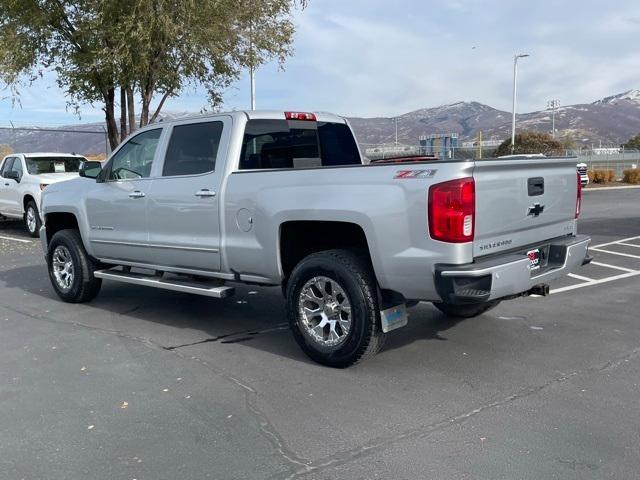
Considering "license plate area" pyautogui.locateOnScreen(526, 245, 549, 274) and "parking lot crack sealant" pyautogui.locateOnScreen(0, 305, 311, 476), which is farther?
"license plate area" pyautogui.locateOnScreen(526, 245, 549, 274)

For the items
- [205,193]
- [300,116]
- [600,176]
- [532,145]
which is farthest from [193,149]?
[532,145]

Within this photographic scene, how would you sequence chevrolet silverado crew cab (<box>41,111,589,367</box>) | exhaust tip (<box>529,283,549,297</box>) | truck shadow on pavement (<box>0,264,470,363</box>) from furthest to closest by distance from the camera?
truck shadow on pavement (<box>0,264,470,363</box>) → exhaust tip (<box>529,283,549,297</box>) → chevrolet silverado crew cab (<box>41,111,589,367</box>)

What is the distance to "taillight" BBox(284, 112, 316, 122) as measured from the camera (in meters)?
6.25

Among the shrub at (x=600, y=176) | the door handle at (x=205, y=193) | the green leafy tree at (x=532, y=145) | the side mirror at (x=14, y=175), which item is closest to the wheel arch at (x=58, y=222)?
the door handle at (x=205, y=193)

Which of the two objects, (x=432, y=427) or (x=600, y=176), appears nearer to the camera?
(x=432, y=427)

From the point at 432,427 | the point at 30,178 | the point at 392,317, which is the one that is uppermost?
the point at 30,178

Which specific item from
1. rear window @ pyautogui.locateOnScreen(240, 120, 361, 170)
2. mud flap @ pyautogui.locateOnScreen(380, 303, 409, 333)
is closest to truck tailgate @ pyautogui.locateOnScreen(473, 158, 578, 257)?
mud flap @ pyautogui.locateOnScreen(380, 303, 409, 333)

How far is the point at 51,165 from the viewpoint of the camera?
14.6 metres

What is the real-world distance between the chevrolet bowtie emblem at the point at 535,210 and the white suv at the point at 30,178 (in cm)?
1146

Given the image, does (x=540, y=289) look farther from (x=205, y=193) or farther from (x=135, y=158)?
(x=135, y=158)

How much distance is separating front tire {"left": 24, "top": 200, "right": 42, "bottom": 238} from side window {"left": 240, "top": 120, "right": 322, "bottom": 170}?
960cm

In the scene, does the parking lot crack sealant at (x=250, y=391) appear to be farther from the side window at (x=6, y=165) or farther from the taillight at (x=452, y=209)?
the side window at (x=6, y=165)

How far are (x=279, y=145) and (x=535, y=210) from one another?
8.14ft

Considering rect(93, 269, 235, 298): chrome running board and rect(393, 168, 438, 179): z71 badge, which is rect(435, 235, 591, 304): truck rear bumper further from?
rect(93, 269, 235, 298): chrome running board
